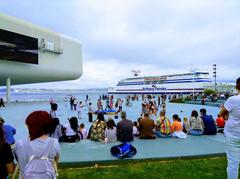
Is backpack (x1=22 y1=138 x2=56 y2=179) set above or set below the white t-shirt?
below

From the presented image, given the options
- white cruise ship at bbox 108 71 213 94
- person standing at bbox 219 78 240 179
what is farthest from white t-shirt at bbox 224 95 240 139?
white cruise ship at bbox 108 71 213 94

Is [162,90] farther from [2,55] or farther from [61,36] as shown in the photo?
[2,55]

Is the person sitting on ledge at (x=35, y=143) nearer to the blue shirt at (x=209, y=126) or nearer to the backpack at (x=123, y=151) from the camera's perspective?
the backpack at (x=123, y=151)

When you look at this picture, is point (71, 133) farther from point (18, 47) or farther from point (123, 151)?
point (18, 47)

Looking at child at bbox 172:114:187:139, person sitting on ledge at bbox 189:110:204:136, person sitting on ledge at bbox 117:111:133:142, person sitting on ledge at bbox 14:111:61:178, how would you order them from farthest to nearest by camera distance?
person sitting on ledge at bbox 189:110:204:136 < child at bbox 172:114:187:139 < person sitting on ledge at bbox 117:111:133:142 < person sitting on ledge at bbox 14:111:61:178

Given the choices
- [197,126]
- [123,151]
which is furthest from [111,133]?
[197,126]

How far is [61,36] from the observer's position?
1292 inches

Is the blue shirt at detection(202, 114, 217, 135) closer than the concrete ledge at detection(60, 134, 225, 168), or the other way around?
the concrete ledge at detection(60, 134, 225, 168)

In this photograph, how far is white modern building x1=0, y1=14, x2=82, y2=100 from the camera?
2580 centimetres

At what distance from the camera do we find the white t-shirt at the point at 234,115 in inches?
145

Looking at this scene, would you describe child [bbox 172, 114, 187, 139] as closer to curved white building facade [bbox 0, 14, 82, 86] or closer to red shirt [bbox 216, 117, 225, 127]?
red shirt [bbox 216, 117, 225, 127]

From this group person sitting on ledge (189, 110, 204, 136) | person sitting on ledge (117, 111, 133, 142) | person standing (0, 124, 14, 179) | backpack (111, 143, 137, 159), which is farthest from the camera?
person sitting on ledge (189, 110, 204, 136)

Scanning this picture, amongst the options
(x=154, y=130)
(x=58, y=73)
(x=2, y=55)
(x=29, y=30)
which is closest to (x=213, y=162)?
(x=154, y=130)

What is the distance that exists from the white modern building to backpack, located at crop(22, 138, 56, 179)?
25177 millimetres
